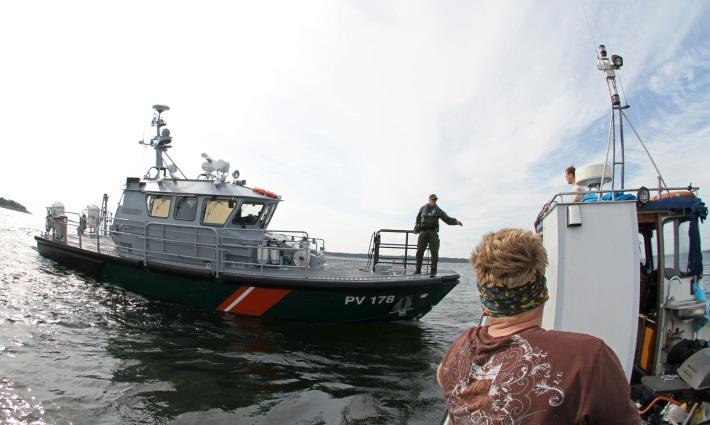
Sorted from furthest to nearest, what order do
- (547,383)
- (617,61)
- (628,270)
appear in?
1. (617,61)
2. (628,270)
3. (547,383)

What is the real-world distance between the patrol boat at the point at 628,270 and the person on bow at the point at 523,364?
8.69 feet

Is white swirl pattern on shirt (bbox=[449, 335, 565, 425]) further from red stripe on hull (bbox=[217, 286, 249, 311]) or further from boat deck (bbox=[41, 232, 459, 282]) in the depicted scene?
red stripe on hull (bbox=[217, 286, 249, 311])

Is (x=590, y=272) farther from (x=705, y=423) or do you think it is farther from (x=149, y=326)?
(x=149, y=326)

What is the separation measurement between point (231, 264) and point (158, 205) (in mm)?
2936

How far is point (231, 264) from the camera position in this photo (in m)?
9.23

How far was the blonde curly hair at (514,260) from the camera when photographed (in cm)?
141

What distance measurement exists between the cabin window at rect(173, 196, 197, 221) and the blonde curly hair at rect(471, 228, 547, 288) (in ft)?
30.9

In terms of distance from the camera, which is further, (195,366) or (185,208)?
(185,208)

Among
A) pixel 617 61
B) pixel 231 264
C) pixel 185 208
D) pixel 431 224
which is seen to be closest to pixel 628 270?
pixel 617 61

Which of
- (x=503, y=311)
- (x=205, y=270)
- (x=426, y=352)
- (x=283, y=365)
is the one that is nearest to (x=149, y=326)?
(x=205, y=270)

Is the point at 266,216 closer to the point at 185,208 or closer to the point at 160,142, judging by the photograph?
the point at 185,208

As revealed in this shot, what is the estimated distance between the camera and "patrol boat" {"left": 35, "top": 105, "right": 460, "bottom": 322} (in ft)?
26.9

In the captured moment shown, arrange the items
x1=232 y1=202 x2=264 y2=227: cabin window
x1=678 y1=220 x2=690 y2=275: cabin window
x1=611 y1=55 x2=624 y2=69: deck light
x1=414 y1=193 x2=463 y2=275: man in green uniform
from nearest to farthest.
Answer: x1=678 y1=220 x2=690 y2=275: cabin window
x1=611 y1=55 x2=624 y2=69: deck light
x1=414 y1=193 x2=463 y2=275: man in green uniform
x1=232 y1=202 x2=264 y2=227: cabin window

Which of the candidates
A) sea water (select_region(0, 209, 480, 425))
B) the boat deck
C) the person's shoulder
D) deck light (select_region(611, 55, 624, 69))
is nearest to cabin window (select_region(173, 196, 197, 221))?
the boat deck
